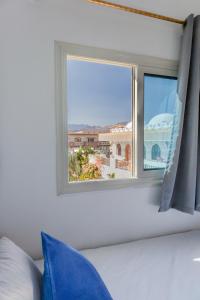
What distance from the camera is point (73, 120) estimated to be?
5.68 ft

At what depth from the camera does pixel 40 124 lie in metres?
1.55

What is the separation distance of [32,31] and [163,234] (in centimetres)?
180

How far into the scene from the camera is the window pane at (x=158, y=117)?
198 cm

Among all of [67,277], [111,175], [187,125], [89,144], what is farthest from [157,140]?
[67,277]

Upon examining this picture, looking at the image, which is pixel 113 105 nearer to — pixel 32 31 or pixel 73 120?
pixel 73 120

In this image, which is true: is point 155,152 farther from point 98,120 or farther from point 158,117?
point 98,120

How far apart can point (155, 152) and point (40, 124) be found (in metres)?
0.99

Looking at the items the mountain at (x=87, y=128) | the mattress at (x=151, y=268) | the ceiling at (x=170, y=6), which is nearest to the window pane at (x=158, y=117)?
the mountain at (x=87, y=128)

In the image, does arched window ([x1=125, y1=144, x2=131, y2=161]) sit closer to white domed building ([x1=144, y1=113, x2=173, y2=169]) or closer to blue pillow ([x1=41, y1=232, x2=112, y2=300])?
white domed building ([x1=144, y1=113, x2=173, y2=169])

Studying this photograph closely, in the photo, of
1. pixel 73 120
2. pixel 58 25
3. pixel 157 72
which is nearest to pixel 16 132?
pixel 73 120

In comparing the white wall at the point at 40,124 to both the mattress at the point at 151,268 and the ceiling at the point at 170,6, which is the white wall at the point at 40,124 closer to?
the ceiling at the point at 170,6

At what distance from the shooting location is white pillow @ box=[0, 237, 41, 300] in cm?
78

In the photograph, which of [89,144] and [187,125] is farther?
[187,125]

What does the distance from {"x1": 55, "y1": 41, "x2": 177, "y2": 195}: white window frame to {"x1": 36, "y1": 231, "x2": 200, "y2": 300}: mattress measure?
1.47ft
